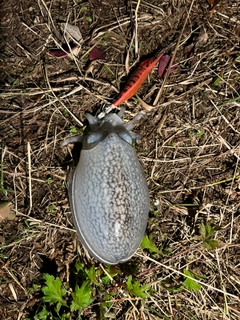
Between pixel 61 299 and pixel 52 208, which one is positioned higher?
pixel 52 208

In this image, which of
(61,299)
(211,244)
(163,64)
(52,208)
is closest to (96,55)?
(163,64)

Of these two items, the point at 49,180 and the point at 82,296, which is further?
the point at 49,180

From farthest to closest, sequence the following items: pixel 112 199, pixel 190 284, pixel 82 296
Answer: pixel 190 284
pixel 82 296
pixel 112 199

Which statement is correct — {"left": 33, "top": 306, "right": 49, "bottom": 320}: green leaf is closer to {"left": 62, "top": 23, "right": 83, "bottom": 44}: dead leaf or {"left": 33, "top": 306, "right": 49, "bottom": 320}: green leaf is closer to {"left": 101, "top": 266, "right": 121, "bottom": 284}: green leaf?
{"left": 101, "top": 266, "right": 121, "bottom": 284}: green leaf

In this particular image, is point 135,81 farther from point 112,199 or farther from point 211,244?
point 211,244

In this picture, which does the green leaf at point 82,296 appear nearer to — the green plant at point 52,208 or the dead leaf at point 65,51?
the green plant at point 52,208

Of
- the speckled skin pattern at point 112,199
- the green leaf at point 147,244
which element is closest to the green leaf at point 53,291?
the speckled skin pattern at point 112,199

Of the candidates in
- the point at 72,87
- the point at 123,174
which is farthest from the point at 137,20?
the point at 123,174

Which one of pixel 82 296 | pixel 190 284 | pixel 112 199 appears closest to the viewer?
pixel 112 199
